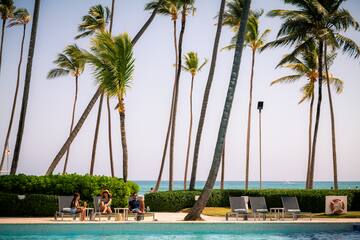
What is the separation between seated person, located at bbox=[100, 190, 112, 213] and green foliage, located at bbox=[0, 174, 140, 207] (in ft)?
5.34

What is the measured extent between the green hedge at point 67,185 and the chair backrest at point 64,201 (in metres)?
1.82

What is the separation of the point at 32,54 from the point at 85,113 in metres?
3.74

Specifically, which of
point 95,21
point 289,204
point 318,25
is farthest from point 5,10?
point 289,204

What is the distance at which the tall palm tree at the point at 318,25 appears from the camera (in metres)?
32.8

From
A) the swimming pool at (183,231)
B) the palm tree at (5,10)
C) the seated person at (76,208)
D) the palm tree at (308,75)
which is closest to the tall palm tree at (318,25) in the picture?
the palm tree at (308,75)

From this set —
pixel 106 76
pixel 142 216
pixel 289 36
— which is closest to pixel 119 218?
pixel 142 216

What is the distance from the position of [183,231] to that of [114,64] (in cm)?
841

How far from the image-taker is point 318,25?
109 feet

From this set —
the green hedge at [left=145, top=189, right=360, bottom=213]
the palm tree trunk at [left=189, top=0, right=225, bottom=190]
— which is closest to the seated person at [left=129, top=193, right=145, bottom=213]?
the green hedge at [left=145, top=189, right=360, bottom=213]

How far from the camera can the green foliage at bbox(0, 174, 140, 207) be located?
22.1m

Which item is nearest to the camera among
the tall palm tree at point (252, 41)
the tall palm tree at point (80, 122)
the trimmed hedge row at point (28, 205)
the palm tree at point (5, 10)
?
the trimmed hedge row at point (28, 205)

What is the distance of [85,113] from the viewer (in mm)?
26750

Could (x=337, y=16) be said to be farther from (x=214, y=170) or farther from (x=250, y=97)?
(x=214, y=170)

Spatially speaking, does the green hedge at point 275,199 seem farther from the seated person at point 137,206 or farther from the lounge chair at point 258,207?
the seated person at point 137,206
